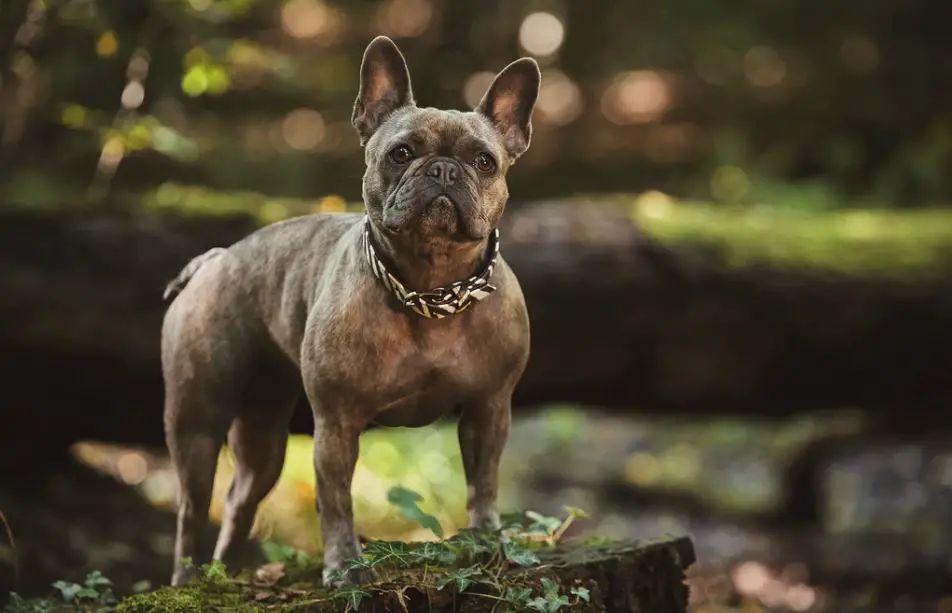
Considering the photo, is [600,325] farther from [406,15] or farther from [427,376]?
[406,15]

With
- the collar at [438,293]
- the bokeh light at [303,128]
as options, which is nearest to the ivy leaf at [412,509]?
the collar at [438,293]

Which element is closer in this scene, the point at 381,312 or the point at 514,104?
the point at 381,312

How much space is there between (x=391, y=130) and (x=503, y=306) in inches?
26.3

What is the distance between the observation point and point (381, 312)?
3.39 meters

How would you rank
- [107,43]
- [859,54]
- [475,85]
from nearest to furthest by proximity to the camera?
[107,43] < [475,85] < [859,54]

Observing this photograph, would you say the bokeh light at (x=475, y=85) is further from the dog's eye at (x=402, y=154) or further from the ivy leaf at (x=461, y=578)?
the ivy leaf at (x=461, y=578)

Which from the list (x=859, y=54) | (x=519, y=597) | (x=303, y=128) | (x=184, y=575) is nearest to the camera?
(x=519, y=597)

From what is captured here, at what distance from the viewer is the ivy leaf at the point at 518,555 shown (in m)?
3.49

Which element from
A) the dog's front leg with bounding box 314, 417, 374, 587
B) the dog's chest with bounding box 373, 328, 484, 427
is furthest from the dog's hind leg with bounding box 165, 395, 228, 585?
the dog's chest with bounding box 373, 328, 484, 427

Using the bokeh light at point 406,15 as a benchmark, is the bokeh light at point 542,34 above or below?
below

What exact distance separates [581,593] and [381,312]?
112 centimetres

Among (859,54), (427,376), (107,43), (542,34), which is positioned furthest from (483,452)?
(859,54)

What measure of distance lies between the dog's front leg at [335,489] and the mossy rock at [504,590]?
4.6 inches

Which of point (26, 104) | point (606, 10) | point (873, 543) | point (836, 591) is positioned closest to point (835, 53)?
point (606, 10)
